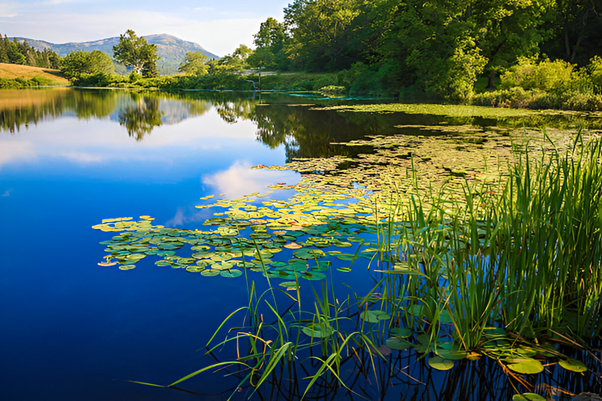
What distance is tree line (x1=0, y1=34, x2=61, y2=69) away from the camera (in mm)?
71713

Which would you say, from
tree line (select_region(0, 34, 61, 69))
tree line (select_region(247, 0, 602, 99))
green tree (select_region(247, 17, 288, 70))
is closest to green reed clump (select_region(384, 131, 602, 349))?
tree line (select_region(247, 0, 602, 99))

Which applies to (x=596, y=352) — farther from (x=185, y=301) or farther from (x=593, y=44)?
(x=593, y=44)

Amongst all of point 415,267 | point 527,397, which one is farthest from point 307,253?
point 527,397

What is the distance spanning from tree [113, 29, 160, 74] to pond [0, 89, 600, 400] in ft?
227

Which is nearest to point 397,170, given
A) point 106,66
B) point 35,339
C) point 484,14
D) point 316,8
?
point 35,339

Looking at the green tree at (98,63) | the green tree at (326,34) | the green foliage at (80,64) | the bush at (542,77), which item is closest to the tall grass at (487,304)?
the bush at (542,77)

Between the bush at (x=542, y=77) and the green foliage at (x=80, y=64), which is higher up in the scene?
the green foliage at (x=80, y=64)

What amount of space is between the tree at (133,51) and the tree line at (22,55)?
1877 cm

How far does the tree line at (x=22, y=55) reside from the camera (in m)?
71.7

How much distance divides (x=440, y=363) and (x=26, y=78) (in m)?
65.0

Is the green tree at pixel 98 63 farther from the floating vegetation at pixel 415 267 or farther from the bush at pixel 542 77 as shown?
the floating vegetation at pixel 415 267

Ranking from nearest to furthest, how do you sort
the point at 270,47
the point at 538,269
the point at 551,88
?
the point at 538,269, the point at 551,88, the point at 270,47

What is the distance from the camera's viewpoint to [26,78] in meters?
52.9

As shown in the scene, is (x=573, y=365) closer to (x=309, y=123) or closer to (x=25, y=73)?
(x=309, y=123)
